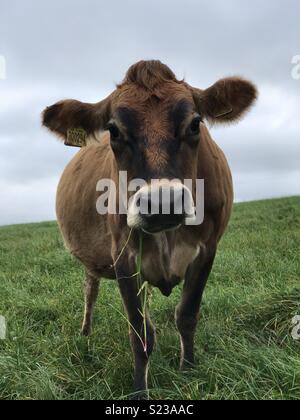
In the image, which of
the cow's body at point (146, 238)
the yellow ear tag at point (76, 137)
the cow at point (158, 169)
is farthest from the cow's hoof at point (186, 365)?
the yellow ear tag at point (76, 137)

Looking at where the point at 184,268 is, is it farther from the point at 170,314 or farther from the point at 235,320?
the point at 170,314

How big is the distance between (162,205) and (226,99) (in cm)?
161

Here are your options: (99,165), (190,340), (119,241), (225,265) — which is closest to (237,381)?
(190,340)

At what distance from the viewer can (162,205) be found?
3.42 metres

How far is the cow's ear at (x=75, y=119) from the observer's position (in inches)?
184

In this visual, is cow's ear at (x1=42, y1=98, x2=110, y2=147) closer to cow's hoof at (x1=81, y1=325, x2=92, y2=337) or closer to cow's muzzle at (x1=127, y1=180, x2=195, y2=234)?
cow's muzzle at (x1=127, y1=180, x2=195, y2=234)

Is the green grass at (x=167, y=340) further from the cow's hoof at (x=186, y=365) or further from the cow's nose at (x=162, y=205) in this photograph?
the cow's nose at (x=162, y=205)

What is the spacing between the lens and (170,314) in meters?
6.04

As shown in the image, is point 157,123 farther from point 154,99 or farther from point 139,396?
point 139,396

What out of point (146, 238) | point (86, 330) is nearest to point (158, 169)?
point (146, 238)

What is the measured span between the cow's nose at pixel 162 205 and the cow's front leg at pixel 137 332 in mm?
1009

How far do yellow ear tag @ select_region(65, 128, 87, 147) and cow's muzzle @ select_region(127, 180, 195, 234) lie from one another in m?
1.48

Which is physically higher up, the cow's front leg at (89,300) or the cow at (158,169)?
the cow at (158,169)

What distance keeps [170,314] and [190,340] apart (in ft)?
4.93
